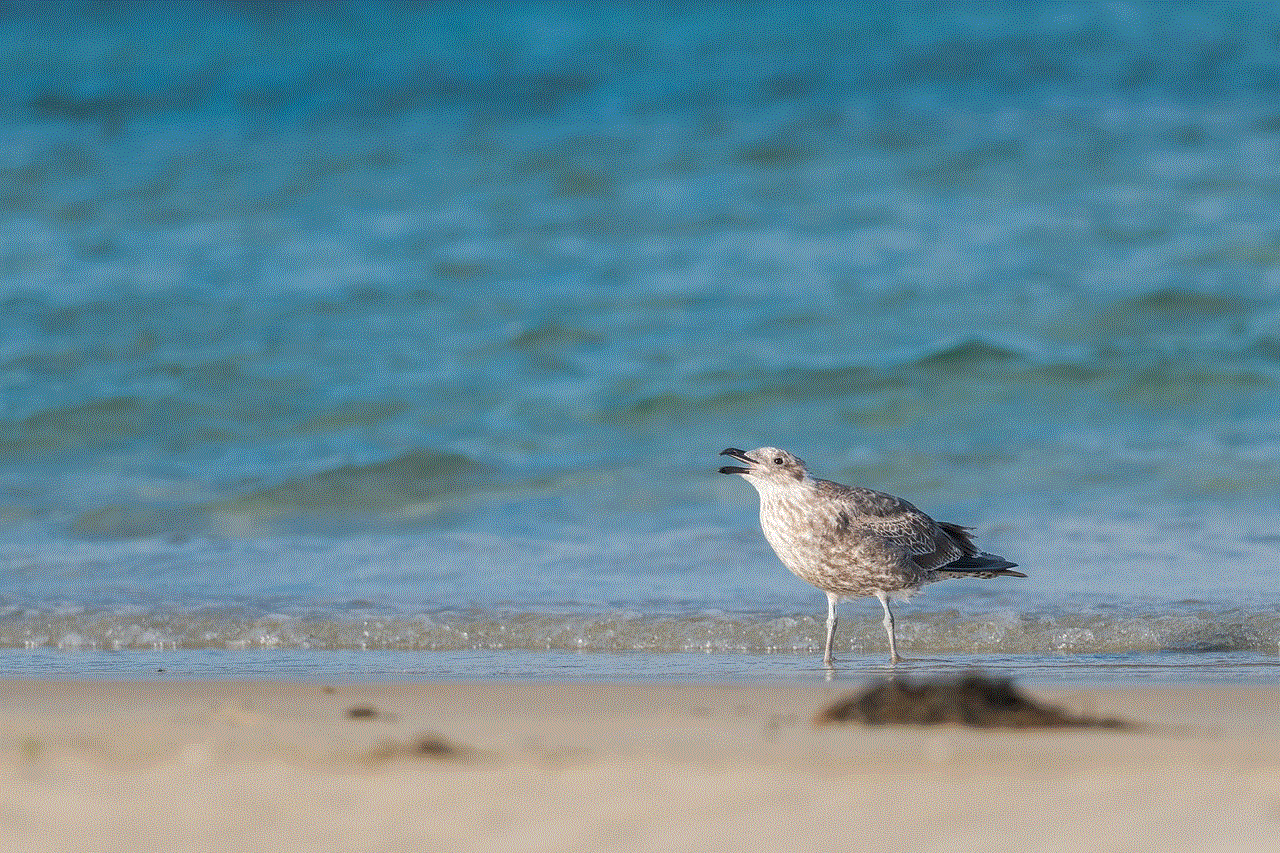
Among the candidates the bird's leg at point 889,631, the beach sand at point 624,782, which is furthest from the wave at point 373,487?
the beach sand at point 624,782

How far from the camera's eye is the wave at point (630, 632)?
20.3 feet

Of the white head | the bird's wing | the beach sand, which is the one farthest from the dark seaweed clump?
the white head

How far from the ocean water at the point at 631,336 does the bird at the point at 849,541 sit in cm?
26

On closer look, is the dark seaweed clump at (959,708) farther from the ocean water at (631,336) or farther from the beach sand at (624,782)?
the ocean water at (631,336)

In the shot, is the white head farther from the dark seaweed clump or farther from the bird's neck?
the dark seaweed clump

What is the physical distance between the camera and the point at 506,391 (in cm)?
1017

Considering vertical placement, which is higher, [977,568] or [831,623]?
[977,568]

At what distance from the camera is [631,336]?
11.0 m

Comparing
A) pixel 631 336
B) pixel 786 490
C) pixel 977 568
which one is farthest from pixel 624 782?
pixel 631 336

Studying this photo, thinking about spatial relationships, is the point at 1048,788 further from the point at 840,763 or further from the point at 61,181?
the point at 61,181

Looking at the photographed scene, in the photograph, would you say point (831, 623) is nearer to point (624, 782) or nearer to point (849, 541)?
point (849, 541)

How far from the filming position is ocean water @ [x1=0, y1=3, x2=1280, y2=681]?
261 inches

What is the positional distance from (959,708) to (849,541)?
184cm

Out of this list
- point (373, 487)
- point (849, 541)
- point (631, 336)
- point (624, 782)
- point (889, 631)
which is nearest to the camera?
point (624, 782)
